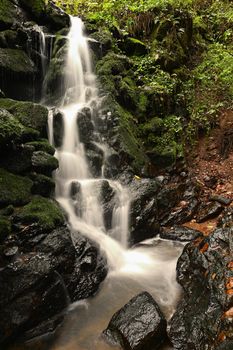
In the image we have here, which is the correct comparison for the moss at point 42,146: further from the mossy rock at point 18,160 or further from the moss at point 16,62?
the moss at point 16,62

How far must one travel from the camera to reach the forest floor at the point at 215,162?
8031 millimetres

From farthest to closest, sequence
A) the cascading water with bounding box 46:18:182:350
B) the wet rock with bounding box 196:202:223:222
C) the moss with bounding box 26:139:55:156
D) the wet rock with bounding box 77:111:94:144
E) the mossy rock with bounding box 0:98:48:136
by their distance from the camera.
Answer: the wet rock with bounding box 77:111:94:144 < the wet rock with bounding box 196:202:223:222 < the mossy rock with bounding box 0:98:48:136 < the moss with bounding box 26:139:55:156 < the cascading water with bounding box 46:18:182:350

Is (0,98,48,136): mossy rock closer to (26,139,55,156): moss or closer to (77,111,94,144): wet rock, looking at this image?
(26,139,55,156): moss

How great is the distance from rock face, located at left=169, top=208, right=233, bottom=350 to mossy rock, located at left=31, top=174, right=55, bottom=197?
2.89 meters

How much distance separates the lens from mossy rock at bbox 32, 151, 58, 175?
20.3 ft

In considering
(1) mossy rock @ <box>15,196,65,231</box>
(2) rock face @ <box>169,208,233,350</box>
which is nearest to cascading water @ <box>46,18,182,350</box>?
(2) rock face @ <box>169,208,233,350</box>

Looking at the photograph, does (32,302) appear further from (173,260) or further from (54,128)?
(54,128)

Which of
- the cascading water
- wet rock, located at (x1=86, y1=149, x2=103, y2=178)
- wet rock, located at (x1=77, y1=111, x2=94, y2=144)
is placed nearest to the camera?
the cascading water

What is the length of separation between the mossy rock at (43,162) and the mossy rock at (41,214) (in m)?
0.67

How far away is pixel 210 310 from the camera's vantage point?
13.6 feet

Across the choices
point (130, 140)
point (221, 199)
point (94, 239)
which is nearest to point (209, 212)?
point (221, 199)

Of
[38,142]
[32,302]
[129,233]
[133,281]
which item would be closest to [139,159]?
[129,233]

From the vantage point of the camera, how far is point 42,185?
6070mm

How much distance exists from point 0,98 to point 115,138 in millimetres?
2995
